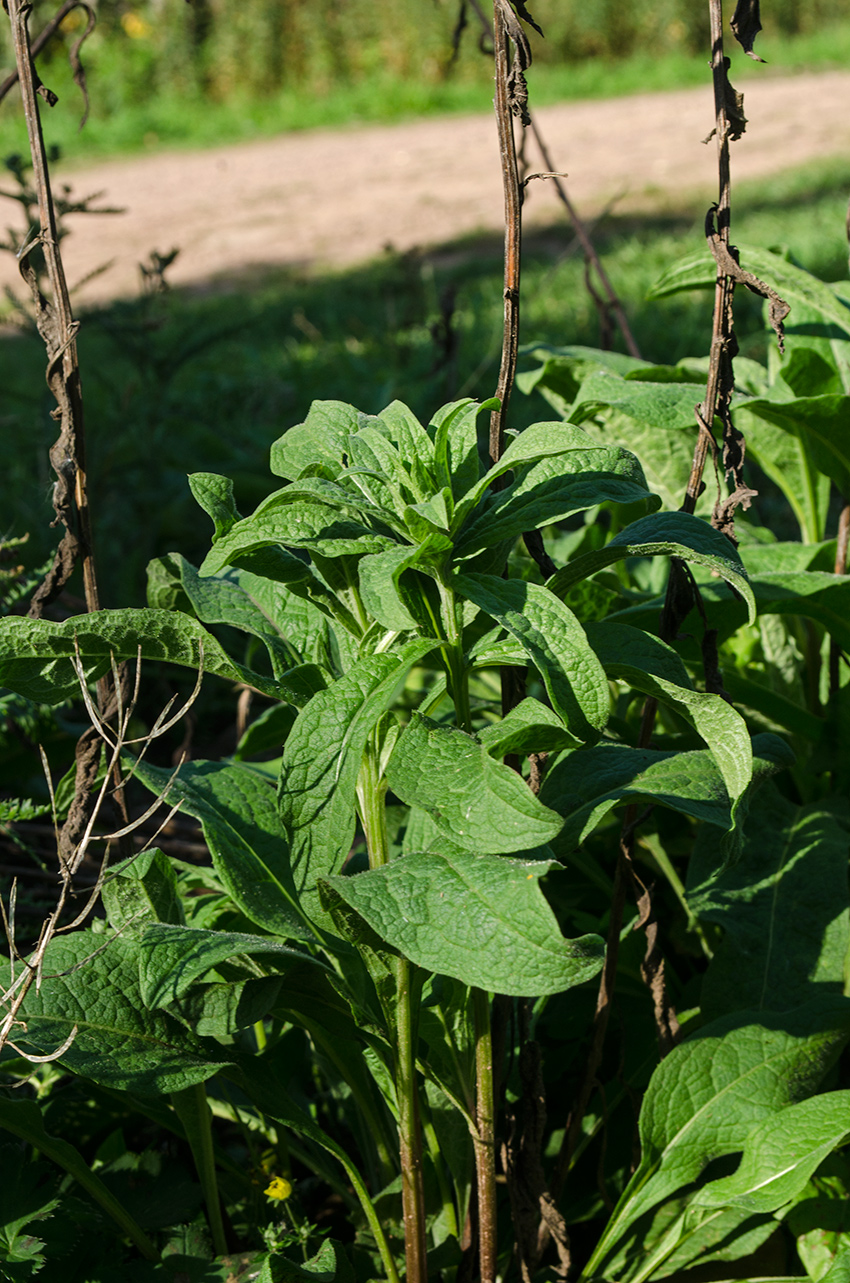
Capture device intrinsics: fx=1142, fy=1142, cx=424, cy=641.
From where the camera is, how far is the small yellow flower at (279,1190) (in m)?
1.42

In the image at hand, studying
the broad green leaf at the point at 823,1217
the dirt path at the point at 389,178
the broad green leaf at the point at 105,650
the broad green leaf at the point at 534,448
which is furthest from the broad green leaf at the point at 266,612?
the dirt path at the point at 389,178

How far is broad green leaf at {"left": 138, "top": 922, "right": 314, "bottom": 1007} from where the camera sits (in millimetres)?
1115

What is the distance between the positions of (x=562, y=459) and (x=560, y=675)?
25cm

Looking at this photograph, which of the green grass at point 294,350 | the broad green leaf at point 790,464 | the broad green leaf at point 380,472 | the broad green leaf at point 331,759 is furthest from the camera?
the green grass at point 294,350

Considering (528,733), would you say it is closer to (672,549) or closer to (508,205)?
(672,549)

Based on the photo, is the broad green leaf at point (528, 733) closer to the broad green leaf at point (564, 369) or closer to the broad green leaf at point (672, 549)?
the broad green leaf at point (672, 549)

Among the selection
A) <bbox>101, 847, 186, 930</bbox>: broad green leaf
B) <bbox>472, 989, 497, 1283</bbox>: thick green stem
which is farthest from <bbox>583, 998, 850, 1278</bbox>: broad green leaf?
<bbox>101, 847, 186, 930</bbox>: broad green leaf

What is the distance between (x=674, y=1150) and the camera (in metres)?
1.38

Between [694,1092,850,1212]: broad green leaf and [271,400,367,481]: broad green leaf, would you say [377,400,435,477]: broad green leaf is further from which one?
[694,1092,850,1212]: broad green leaf

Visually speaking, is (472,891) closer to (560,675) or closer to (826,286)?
(560,675)

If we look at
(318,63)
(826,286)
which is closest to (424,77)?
(318,63)

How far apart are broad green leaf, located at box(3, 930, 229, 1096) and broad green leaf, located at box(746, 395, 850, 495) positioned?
114 cm

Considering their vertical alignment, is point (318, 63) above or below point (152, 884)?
above

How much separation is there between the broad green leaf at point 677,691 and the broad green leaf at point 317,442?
1.13ft
